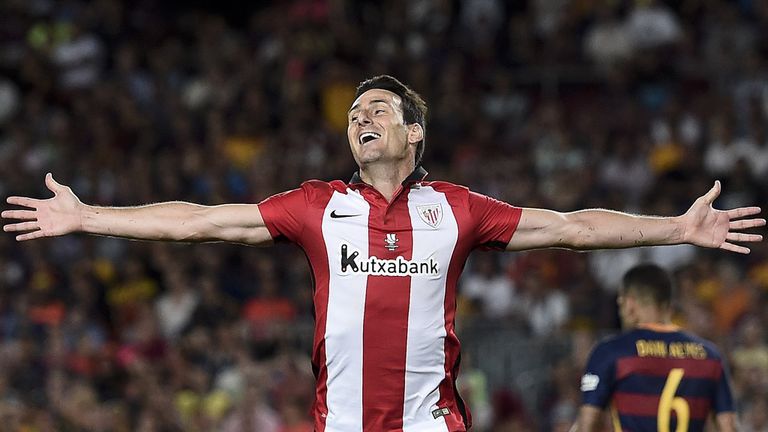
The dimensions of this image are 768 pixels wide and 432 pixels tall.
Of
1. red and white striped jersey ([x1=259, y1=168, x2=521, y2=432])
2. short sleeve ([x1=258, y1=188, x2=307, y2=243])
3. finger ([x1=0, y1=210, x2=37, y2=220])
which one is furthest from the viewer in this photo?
short sleeve ([x1=258, y1=188, x2=307, y2=243])

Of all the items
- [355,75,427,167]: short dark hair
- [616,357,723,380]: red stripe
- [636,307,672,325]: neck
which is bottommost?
[616,357,723,380]: red stripe

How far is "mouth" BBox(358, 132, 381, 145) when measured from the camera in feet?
19.7

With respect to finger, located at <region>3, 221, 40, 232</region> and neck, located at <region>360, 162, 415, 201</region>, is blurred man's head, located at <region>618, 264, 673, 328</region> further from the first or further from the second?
finger, located at <region>3, 221, 40, 232</region>

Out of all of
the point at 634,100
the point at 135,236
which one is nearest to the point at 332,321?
the point at 135,236

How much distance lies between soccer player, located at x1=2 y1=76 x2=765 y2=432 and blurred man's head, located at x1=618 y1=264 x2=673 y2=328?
1.54 metres

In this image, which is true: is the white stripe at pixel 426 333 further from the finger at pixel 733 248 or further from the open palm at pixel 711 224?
the finger at pixel 733 248

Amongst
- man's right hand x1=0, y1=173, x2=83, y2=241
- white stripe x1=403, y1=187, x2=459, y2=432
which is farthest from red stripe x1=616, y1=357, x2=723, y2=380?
man's right hand x1=0, y1=173, x2=83, y2=241

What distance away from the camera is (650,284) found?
7535 mm

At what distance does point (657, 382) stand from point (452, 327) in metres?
1.80

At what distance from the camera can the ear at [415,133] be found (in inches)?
243

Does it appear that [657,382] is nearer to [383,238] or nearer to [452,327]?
[452,327]

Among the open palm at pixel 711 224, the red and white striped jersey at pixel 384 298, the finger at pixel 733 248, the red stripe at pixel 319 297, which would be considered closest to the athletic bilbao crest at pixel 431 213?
the red and white striped jersey at pixel 384 298

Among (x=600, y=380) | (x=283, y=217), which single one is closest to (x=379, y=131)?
(x=283, y=217)

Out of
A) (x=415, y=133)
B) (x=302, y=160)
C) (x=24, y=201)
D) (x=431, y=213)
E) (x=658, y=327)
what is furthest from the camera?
(x=302, y=160)
